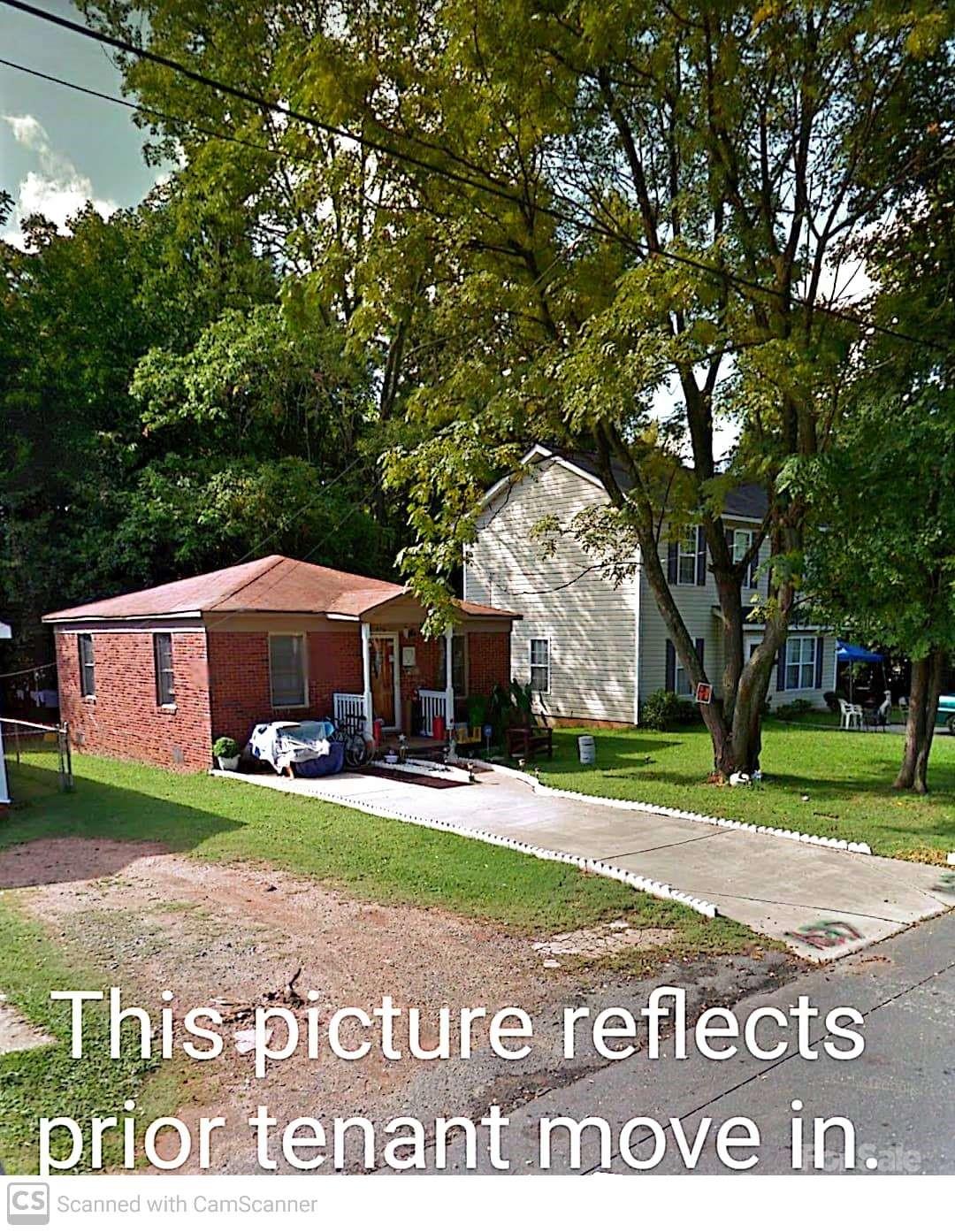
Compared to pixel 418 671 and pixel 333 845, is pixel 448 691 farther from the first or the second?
pixel 333 845

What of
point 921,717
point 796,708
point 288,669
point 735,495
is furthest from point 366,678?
point 796,708

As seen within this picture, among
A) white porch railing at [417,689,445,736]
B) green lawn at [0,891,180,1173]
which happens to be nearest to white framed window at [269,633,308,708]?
white porch railing at [417,689,445,736]

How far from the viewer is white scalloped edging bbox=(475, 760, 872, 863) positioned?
337 inches

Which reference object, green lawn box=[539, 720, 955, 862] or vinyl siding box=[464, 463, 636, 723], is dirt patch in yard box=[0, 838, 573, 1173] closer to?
green lawn box=[539, 720, 955, 862]

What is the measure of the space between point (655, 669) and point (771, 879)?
13.3 metres

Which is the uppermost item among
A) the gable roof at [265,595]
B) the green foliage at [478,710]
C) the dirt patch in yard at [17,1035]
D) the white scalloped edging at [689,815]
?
A: the gable roof at [265,595]

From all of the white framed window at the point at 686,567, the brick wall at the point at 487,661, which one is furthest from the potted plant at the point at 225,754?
the white framed window at the point at 686,567

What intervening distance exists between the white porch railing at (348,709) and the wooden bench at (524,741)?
2775mm

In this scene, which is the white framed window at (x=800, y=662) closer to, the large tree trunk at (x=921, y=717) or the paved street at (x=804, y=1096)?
the large tree trunk at (x=921, y=717)

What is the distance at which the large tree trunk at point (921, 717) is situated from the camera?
1157 cm

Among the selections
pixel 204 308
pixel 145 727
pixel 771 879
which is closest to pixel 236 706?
pixel 145 727

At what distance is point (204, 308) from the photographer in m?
23.2

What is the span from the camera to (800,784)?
41.0ft
